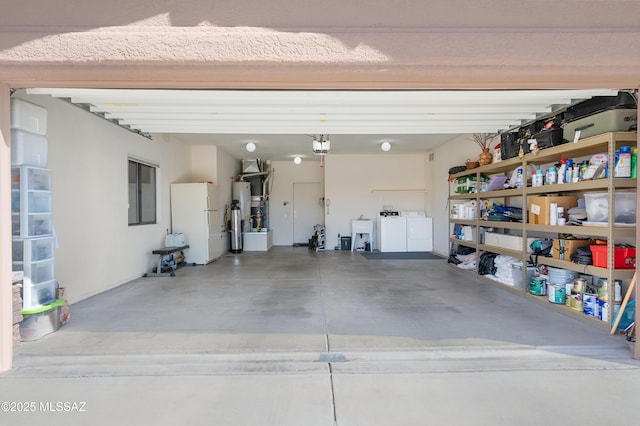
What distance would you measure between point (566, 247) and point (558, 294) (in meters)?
0.56

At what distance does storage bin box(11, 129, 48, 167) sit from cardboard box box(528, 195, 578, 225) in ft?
18.2

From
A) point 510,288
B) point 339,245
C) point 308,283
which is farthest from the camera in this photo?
point 339,245

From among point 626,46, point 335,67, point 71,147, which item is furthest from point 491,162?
point 71,147

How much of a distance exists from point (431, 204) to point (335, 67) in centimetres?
770

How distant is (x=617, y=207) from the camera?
3336 millimetres

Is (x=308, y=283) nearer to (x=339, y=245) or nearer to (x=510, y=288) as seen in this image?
(x=510, y=288)

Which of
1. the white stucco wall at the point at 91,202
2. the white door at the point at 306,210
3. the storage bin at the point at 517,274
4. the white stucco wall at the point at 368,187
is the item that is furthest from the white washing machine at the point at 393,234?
the white stucco wall at the point at 91,202

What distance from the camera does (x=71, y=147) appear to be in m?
4.27

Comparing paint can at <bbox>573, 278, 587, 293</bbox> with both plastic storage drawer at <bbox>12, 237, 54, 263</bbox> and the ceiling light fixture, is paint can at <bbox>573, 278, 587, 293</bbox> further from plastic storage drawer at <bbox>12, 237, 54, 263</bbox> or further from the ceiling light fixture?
plastic storage drawer at <bbox>12, 237, 54, 263</bbox>

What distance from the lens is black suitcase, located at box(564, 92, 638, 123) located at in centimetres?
330

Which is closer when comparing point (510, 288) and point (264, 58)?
point (264, 58)

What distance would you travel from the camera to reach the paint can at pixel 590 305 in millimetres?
3459

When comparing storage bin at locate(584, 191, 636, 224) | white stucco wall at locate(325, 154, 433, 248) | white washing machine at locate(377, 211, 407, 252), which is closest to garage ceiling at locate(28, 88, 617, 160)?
storage bin at locate(584, 191, 636, 224)

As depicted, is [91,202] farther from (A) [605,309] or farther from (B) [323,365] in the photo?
(A) [605,309]
